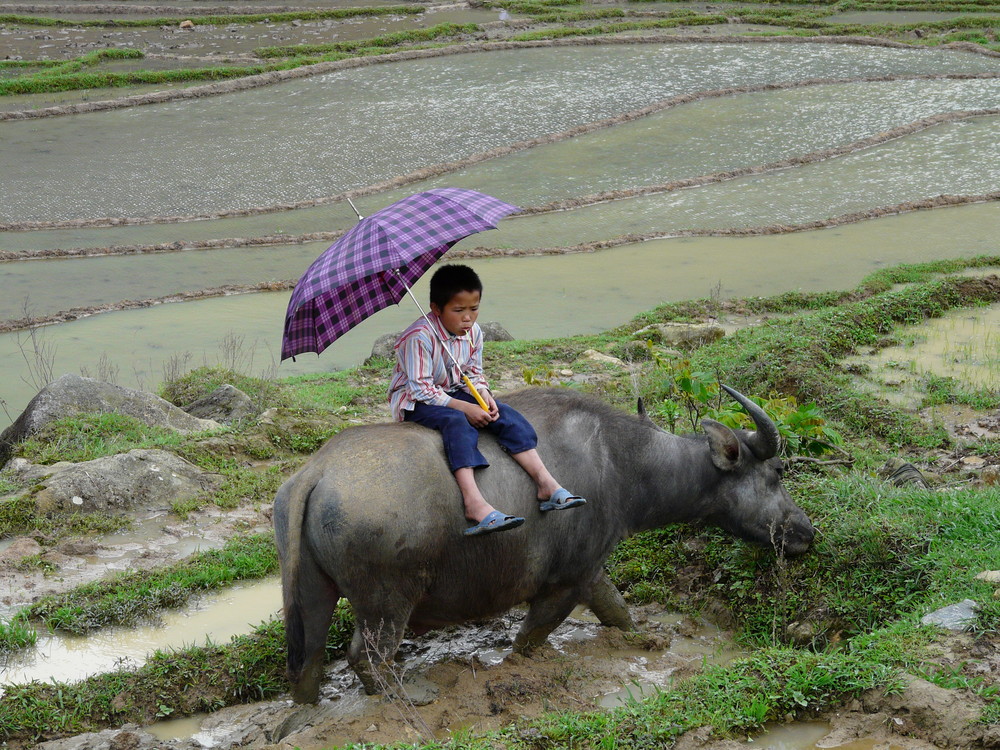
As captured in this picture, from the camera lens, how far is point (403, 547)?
11.7 ft

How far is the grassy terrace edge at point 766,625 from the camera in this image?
331 cm

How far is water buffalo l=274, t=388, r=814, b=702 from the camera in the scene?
3551mm

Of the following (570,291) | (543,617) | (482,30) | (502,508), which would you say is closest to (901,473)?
(543,617)

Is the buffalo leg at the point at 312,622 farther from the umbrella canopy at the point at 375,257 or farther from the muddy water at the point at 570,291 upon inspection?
the muddy water at the point at 570,291

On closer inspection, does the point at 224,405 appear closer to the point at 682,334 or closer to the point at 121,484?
the point at 121,484

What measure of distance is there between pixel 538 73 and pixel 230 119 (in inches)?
218

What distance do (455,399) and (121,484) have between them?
249 cm

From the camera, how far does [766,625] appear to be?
4.18m

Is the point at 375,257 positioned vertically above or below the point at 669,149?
above

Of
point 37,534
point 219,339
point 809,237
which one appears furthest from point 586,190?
point 37,534

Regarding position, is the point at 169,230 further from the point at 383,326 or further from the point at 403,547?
the point at 403,547

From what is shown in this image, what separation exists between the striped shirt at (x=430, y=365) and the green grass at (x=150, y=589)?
1438 mm

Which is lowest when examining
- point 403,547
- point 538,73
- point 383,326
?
point 383,326

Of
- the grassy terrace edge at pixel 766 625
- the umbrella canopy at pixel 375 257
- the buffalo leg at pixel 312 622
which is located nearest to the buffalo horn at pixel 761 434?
the grassy terrace edge at pixel 766 625
